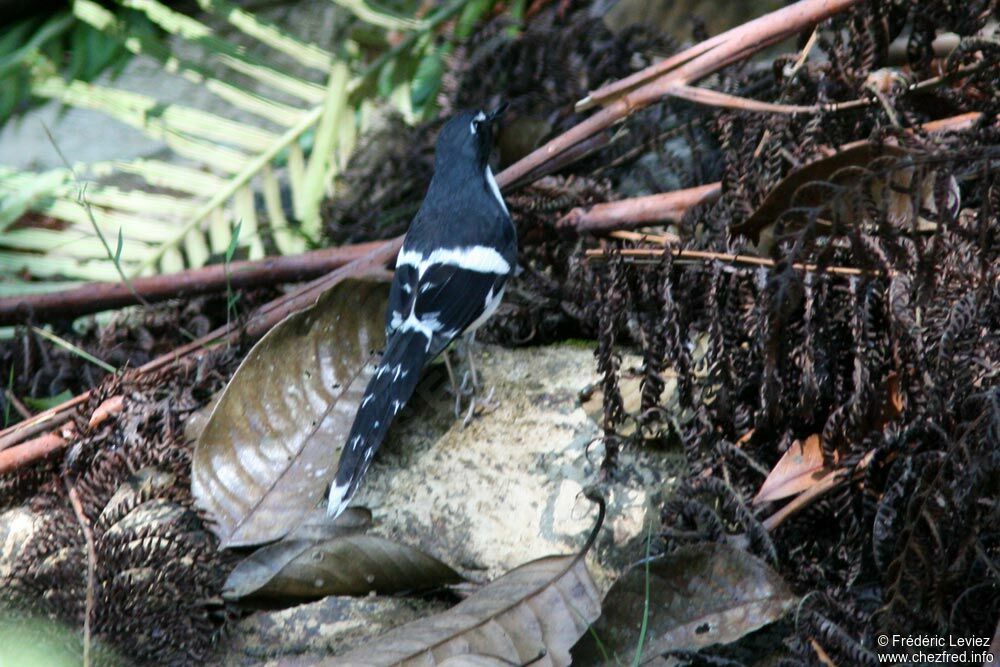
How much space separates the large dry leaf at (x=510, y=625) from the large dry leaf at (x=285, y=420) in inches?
20.6

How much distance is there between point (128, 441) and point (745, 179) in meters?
1.87

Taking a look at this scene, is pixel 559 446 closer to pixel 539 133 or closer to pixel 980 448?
pixel 980 448

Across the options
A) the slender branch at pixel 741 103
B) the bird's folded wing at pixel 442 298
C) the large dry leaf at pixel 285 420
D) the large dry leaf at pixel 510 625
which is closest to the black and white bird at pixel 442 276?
the bird's folded wing at pixel 442 298

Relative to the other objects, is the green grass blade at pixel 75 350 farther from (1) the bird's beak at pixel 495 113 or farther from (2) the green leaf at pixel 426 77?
(2) the green leaf at pixel 426 77

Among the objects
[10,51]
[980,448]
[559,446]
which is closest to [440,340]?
[559,446]

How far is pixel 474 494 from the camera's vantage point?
2.67m

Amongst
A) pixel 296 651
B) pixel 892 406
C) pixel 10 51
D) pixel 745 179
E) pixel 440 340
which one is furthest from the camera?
pixel 10 51

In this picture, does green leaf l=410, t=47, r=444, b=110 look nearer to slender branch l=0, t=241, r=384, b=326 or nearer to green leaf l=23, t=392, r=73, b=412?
slender branch l=0, t=241, r=384, b=326

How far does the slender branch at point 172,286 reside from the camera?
3.52 m

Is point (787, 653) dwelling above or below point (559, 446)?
below

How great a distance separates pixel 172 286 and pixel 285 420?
105 cm

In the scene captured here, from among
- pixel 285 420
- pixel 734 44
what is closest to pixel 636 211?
pixel 734 44

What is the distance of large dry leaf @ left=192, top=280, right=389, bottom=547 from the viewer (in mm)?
2553

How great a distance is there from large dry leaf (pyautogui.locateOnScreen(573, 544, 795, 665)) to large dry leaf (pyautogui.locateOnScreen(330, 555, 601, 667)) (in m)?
0.06
